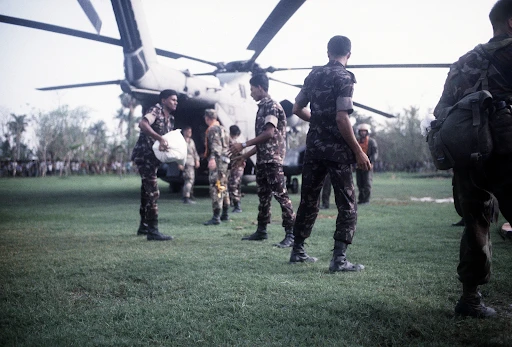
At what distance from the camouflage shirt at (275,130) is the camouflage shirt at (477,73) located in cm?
265

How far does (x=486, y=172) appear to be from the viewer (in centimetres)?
249

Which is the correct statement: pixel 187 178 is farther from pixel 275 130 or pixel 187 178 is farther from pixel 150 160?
pixel 275 130

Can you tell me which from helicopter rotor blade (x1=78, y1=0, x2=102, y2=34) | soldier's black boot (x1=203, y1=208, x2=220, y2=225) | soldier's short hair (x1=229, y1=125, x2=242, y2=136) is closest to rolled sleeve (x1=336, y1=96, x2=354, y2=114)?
helicopter rotor blade (x1=78, y1=0, x2=102, y2=34)

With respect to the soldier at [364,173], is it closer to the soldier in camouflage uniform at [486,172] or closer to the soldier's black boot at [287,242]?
the soldier's black boot at [287,242]

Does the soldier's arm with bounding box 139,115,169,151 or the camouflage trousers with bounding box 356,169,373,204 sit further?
the camouflage trousers with bounding box 356,169,373,204

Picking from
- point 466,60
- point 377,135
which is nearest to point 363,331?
point 466,60

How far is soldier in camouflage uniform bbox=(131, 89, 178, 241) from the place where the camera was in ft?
18.6

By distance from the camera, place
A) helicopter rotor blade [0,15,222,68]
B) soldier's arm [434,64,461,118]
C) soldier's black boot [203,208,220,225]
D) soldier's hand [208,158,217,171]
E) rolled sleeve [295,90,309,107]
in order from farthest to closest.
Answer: soldier's hand [208,158,217,171]
soldier's black boot [203,208,220,225]
rolled sleeve [295,90,309,107]
helicopter rotor blade [0,15,222,68]
soldier's arm [434,64,461,118]

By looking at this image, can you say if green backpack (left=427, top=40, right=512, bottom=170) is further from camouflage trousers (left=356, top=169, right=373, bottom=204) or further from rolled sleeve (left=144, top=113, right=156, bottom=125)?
camouflage trousers (left=356, top=169, right=373, bottom=204)

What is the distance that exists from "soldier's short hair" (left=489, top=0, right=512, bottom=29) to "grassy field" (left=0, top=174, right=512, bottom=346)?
5.79 ft

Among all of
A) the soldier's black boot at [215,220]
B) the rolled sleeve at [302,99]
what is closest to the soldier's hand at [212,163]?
the soldier's black boot at [215,220]

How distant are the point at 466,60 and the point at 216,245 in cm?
346

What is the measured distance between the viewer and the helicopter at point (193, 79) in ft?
24.6

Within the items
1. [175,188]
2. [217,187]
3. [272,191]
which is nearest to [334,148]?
[272,191]
